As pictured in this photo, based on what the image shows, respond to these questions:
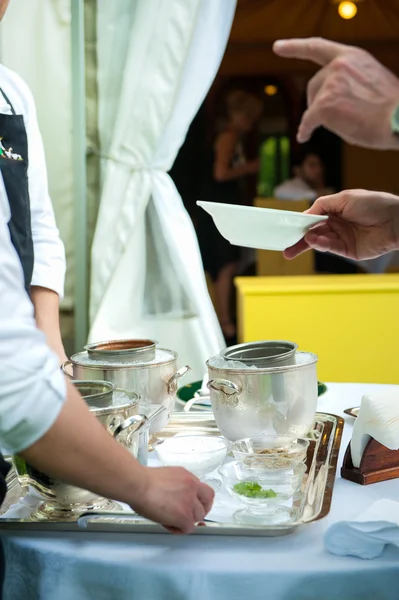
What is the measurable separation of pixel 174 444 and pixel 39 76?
214 cm

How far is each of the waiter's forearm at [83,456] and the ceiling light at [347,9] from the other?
697 cm

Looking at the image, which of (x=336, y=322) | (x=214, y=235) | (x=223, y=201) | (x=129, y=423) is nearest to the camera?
(x=129, y=423)

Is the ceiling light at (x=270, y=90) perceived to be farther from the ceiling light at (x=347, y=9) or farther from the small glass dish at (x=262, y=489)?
the small glass dish at (x=262, y=489)

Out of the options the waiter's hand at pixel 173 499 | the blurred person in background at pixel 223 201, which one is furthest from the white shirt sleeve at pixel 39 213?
the blurred person in background at pixel 223 201

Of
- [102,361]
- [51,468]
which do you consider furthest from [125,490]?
[102,361]

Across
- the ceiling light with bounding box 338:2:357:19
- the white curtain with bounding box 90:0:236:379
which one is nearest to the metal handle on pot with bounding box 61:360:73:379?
the white curtain with bounding box 90:0:236:379

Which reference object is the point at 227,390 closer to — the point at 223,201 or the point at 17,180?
the point at 17,180

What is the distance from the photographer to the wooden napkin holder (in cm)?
107

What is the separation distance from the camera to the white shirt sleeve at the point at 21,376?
0.72m

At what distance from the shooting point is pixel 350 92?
1052mm

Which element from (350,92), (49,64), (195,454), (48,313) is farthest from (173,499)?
(49,64)

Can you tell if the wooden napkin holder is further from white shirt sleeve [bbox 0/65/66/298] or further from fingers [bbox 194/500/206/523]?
white shirt sleeve [bbox 0/65/66/298]

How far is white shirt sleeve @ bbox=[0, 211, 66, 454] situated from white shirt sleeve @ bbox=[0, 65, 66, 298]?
85 centimetres

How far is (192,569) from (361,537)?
20cm
